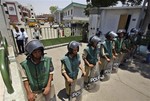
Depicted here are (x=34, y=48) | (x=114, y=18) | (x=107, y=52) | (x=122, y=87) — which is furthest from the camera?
(x=114, y=18)

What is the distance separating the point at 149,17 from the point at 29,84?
334 inches

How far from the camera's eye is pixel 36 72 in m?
1.73

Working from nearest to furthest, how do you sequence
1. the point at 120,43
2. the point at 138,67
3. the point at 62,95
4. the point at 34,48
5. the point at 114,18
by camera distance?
Result: the point at 34,48, the point at 62,95, the point at 120,43, the point at 138,67, the point at 114,18

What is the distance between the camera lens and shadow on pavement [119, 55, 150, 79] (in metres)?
4.66

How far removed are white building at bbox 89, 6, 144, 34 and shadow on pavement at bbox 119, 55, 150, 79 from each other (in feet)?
10.7

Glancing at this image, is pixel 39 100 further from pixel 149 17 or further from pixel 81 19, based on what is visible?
pixel 81 19

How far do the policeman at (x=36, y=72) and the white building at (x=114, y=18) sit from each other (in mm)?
7865

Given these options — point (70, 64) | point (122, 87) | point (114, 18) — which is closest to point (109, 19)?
point (114, 18)

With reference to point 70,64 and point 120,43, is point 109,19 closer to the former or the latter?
point 120,43

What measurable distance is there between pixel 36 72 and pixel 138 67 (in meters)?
5.08

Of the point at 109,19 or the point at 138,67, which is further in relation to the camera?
the point at 109,19

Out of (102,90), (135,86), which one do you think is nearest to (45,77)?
(102,90)

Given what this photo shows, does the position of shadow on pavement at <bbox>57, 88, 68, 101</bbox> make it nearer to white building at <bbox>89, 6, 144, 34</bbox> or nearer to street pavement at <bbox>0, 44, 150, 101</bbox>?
street pavement at <bbox>0, 44, 150, 101</bbox>

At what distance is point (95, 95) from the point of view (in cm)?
311
